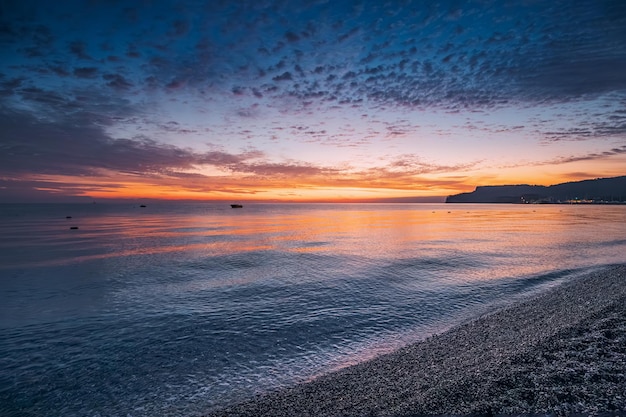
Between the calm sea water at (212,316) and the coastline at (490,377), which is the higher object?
the coastline at (490,377)

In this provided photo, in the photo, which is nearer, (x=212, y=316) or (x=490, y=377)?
(x=490, y=377)

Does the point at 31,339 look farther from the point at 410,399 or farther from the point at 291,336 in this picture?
the point at 410,399

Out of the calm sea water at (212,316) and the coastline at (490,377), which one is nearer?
the coastline at (490,377)

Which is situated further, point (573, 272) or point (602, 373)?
point (573, 272)

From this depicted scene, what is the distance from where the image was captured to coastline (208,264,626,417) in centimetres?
597

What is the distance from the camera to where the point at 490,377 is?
7320 mm

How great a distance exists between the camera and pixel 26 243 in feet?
169

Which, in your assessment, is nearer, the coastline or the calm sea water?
the coastline

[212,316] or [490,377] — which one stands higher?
[490,377]

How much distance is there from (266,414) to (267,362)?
3.73 meters

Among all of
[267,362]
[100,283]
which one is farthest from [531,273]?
[100,283]

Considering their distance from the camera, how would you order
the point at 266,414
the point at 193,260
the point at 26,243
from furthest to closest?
the point at 26,243
the point at 193,260
the point at 266,414

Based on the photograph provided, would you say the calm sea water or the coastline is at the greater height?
the coastline

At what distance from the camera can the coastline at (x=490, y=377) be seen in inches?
235
